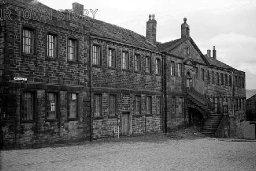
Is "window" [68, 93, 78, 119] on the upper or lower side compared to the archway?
upper

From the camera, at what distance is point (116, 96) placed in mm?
24328

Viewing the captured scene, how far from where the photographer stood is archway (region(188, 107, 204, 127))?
32919mm

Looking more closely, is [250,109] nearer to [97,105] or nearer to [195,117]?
[195,117]

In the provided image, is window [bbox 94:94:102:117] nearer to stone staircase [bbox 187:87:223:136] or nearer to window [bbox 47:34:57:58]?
window [bbox 47:34:57:58]

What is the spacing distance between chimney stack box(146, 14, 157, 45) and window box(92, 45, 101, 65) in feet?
30.6

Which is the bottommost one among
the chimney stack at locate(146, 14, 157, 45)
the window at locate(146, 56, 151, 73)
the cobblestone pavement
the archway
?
the cobblestone pavement

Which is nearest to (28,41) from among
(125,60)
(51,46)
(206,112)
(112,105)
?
(51,46)

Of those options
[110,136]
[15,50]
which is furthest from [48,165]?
[110,136]

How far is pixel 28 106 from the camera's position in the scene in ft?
59.1

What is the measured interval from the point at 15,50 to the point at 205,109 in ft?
63.3

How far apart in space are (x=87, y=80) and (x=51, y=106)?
3.39 meters

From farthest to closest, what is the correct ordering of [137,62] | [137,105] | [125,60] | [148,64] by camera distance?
1. [148,64]
2. [137,62]
3. [137,105]
4. [125,60]

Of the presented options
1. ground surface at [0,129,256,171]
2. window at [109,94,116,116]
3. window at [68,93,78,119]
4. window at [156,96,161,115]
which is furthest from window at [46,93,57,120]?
window at [156,96,161,115]

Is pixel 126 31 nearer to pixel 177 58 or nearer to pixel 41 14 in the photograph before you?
pixel 177 58
